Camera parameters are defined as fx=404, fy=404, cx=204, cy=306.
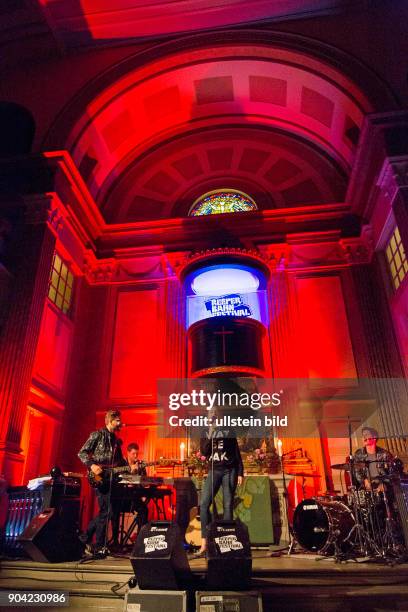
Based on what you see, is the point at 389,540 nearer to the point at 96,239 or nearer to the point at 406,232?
the point at 406,232

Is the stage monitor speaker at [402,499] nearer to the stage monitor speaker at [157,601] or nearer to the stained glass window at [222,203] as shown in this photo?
the stage monitor speaker at [157,601]

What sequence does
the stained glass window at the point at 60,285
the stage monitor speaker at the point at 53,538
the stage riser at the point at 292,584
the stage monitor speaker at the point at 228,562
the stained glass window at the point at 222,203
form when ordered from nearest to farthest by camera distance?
1. the stage monitor speaker at the point at 228,562
2. the stage riser at the point at 292,584
3. the stage monitor speaker at the point at 53,538
4. the stained glass window at the point at 60,285
5. the stained glass window at the point at 222,203

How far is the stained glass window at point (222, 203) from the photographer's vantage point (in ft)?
38.3

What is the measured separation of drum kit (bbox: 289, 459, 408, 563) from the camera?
4770 millimetres

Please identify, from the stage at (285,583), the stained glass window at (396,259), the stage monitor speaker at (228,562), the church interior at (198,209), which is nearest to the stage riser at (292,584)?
the stage at (285,583)

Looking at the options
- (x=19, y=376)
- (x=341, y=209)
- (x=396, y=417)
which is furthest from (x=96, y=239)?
(x=396, y=417)

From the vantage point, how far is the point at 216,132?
12.5m

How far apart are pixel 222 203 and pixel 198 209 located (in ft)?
2.38

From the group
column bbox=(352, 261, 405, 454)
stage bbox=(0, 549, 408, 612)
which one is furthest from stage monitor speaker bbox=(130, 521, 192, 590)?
column bbox=(352, 261, 405, 454)

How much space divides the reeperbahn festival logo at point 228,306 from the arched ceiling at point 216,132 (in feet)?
12.1

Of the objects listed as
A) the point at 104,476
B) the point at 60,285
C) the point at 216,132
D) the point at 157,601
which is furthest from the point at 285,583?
the point at 216,132

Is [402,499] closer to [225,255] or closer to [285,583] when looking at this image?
[285,583]

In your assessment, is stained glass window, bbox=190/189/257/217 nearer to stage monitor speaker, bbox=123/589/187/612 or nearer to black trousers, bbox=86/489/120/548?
black trousers, bbox=86/489/120/548

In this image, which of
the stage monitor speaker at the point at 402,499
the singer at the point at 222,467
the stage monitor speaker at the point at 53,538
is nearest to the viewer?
the stage monitor speaker at the point at 53,538
